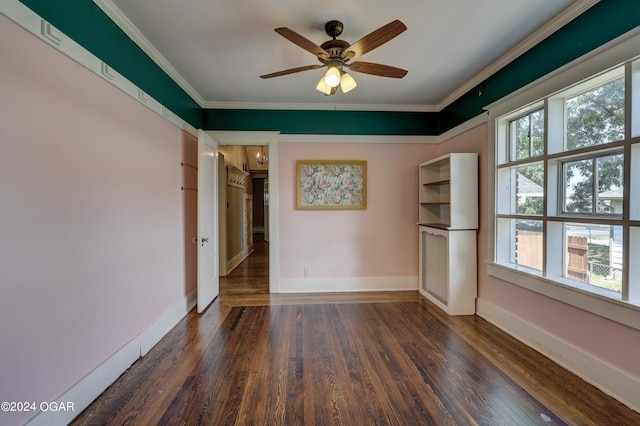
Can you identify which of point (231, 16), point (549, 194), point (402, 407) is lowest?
point (402, 407)

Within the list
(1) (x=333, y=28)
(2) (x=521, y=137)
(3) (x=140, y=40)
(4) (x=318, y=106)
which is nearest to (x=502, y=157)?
(2) (x=521, y=137)

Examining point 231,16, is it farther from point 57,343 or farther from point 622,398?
point 622,398

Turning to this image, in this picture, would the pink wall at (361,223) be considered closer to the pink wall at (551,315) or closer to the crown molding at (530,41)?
the pink wall at (551,315)

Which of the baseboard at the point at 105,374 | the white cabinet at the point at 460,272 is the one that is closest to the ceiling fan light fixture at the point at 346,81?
the white cabinet at the point at 460,272

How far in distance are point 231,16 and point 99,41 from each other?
0.93 m

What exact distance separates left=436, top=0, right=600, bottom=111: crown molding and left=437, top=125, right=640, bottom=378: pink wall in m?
0.54

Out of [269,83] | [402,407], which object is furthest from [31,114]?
[402,407]

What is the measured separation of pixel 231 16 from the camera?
6.60ft

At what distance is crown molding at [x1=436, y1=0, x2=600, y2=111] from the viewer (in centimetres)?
189

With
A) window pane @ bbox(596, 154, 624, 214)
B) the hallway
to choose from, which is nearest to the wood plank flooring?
the hallway

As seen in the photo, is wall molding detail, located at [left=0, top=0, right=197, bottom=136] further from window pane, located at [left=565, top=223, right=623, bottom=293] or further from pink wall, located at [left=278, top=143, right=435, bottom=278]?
window pane, located at [left=565, top=223, right=623, bottom=293]

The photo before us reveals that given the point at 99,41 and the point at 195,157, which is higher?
the point at 99,41

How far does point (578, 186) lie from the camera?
6.82 ft

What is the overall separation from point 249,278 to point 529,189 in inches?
164
